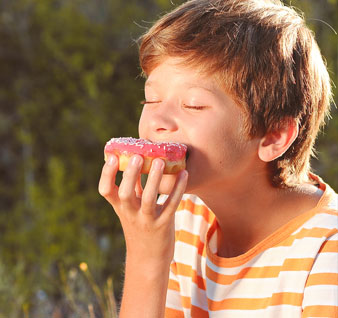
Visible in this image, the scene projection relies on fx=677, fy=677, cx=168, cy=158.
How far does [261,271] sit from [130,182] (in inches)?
25.6

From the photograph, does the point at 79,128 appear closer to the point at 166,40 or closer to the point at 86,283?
the point at 86,283

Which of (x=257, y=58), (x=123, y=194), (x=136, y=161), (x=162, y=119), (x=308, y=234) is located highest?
(x=257, y=58)

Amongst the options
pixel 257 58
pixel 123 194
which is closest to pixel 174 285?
pixel 123 194

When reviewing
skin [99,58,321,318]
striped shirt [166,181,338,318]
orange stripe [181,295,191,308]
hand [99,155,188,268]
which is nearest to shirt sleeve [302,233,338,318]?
striped shirt [166,181,338,318]

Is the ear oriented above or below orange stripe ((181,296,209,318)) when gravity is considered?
above

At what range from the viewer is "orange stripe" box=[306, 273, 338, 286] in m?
2.20

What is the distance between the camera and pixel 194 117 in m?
2.29

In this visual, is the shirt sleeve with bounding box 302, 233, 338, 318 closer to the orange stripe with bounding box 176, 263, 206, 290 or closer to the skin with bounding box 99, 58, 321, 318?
the skin with bounding box 99, 58, 321, 318

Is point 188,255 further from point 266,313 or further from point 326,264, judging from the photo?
point 326,264

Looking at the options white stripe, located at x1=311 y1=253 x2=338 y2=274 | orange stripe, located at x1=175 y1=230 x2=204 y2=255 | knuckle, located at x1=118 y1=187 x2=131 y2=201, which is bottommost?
orange stripe, located at x1=175 y1=230 x2=204 y2=255

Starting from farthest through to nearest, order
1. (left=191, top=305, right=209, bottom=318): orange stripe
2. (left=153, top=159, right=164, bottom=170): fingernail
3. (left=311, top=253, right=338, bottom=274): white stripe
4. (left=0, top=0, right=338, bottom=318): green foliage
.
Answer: (left=0, top=0, right=338, bottom=318): green foliage, (left=191, top=305, right=209, bottom=318): orange stripe, (left=311, top=253, right=338, bottom=274): white stripe, (left=153, top=159, right=164, bottom=170): fingernail

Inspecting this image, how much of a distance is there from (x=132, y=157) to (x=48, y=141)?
337 cm

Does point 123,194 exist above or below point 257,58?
below

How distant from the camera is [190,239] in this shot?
2799 mm
